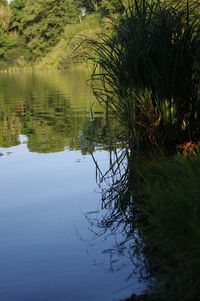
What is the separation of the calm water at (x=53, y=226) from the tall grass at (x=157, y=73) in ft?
1.43

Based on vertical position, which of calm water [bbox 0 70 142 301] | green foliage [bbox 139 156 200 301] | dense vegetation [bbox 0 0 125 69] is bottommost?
calm water [bbox 0 70 142 301]

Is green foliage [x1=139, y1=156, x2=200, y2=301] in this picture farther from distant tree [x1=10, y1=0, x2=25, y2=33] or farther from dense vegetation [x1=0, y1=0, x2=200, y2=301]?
distant tree [x1=10, y1=0, x2=25, y2=33]

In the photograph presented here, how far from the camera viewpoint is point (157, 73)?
4.55m

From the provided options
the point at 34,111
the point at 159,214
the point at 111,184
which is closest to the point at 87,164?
the point at 111,184

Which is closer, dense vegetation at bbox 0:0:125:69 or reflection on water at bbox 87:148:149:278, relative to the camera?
reflection on water at bbox 87:148:149:278

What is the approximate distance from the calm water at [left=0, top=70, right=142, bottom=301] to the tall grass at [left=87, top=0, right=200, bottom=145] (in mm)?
436

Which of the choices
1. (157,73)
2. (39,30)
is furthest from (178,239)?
(39,30)

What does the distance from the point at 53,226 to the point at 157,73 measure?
5.79ft

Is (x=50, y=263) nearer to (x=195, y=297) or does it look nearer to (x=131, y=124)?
(x=195, y=297)

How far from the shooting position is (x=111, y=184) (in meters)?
4.32

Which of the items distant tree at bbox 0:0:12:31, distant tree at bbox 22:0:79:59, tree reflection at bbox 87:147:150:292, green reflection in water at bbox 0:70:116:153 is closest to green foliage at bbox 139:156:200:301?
tree reflection at bbox 87:147:150:292

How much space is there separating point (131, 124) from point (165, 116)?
0.31 m

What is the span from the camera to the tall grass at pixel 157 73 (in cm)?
458

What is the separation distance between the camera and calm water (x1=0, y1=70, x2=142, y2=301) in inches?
98.0
